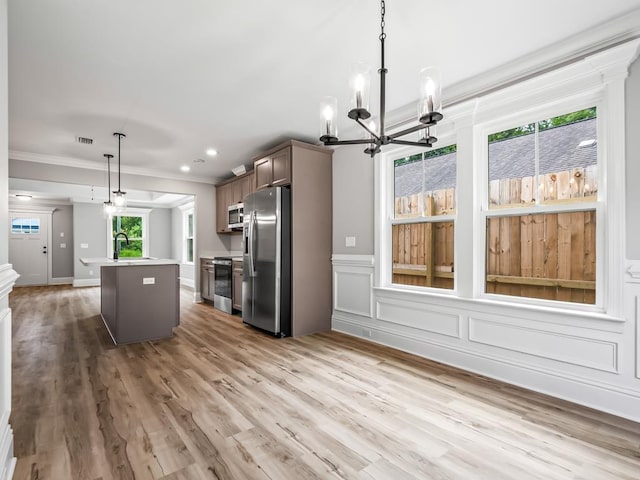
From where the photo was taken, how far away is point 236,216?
604 centimetres

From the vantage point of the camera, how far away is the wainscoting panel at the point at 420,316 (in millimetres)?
3139

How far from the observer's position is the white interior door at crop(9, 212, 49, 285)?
8875 millimetres

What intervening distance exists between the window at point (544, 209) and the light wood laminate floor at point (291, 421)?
2.98ft

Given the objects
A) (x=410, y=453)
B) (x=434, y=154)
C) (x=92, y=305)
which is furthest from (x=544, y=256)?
(x=92, y=305)

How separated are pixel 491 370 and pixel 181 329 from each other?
3795mm

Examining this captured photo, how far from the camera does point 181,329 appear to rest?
4492 mm

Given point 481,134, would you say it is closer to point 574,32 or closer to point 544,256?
point 574,32

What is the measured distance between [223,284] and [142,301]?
1.88 meters

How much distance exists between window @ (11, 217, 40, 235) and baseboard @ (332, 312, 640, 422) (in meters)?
10.2

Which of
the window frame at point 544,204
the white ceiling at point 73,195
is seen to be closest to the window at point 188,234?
the white ceiling at point 73,195

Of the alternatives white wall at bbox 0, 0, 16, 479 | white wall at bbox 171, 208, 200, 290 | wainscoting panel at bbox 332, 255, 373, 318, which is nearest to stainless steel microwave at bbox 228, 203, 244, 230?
wainscoting panel at bbox 332, 255, 373, 318

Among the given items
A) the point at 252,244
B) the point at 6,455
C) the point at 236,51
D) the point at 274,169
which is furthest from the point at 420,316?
the point at 6,455

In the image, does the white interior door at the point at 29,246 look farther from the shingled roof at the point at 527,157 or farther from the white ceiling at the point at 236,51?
the shingled roof at the point at 527,157

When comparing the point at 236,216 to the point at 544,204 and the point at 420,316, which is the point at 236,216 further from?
the point at 544,204
